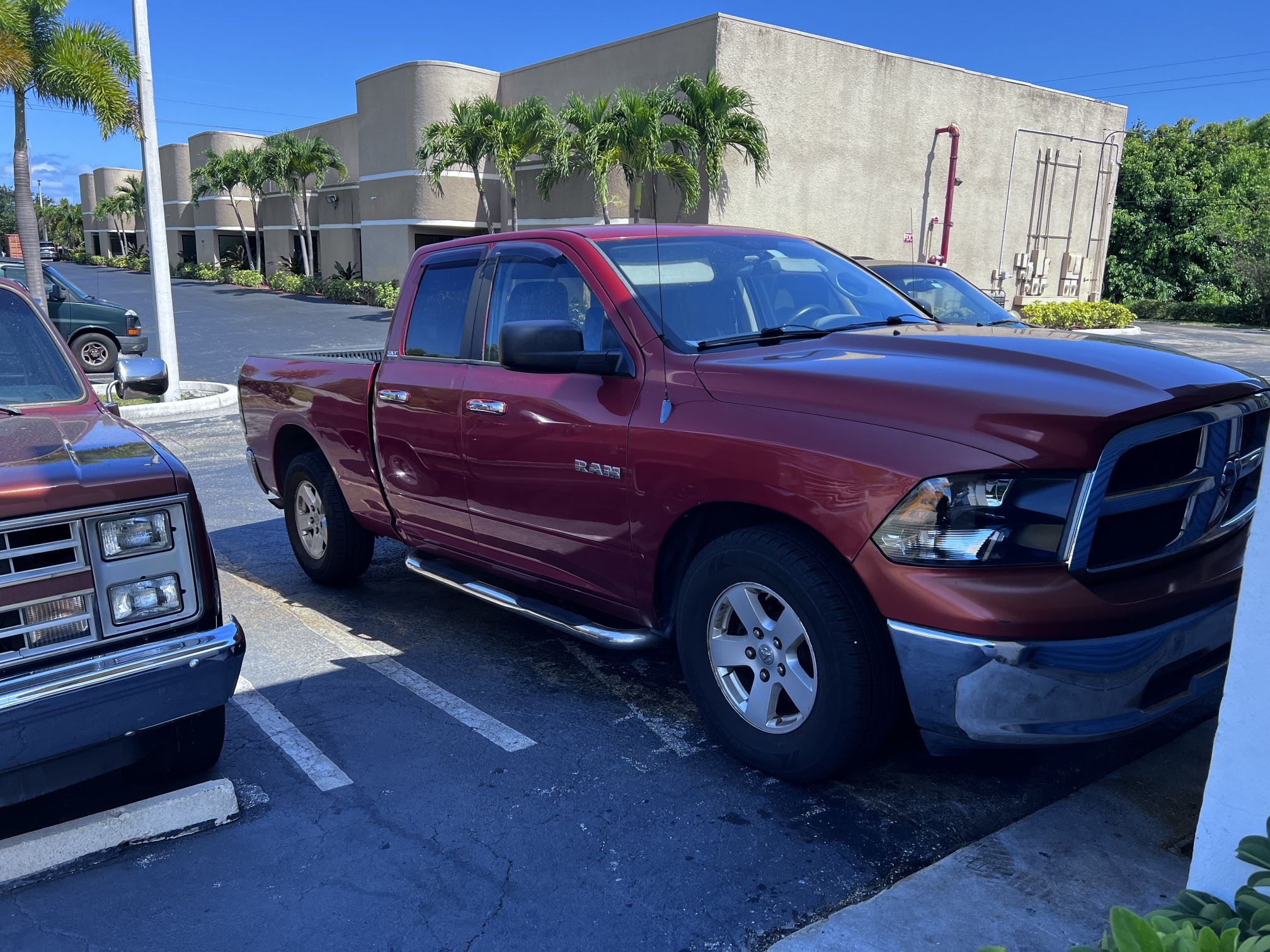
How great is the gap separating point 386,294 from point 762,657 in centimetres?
3216

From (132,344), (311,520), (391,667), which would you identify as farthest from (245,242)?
(391,667)

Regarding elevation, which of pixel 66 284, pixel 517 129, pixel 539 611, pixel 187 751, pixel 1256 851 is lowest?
pixel 187 751

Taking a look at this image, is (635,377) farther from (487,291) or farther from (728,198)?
(728,198)

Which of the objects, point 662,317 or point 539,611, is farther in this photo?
point 539,611

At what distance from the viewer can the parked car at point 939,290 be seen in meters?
8.61

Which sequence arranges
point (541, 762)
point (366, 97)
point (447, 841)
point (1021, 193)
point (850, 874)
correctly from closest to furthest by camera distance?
point (850, 874)
point (447, 841)
point (541, 762)
point (1021, 193)
point (366, 97)

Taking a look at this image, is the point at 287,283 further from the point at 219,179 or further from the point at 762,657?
the point at 762,657

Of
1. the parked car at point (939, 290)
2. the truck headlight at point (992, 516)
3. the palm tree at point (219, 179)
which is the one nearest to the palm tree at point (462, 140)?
the palm tree at point (219, 179)

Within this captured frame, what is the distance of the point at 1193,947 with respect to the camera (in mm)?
1716

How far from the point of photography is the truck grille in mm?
2859

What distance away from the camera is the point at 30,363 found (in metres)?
4.22

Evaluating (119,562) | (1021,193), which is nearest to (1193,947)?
(119,562)

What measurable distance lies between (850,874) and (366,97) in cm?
3706

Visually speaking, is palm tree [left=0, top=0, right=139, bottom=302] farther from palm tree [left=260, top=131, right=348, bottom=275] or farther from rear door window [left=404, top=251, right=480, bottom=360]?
palm tree [left=260, top=131, right=348, bottom=275]
